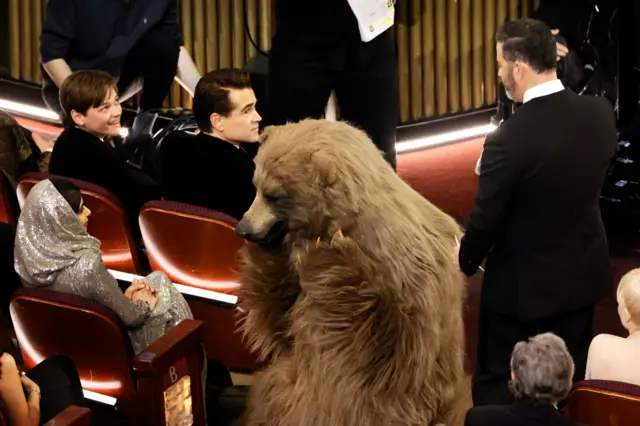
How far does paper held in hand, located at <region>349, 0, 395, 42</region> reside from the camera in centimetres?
379

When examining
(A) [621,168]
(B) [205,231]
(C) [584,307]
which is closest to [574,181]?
(C) [584,307]

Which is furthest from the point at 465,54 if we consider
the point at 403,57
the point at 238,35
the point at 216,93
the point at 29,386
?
the point at 29,386

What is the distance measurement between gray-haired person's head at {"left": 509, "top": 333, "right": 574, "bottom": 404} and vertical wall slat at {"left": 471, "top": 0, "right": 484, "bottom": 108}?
3212mm

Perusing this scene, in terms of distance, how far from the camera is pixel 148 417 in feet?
8.96

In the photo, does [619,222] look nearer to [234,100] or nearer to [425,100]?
[425,100]

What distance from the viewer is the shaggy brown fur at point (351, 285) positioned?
7.50ft

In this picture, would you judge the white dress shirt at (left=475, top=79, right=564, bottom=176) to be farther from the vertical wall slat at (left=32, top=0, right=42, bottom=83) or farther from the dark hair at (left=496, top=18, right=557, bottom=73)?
the vertical wall slat at (left=32, top=0, right=42, bottom=83)

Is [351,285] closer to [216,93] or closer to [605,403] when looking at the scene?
[605,403]

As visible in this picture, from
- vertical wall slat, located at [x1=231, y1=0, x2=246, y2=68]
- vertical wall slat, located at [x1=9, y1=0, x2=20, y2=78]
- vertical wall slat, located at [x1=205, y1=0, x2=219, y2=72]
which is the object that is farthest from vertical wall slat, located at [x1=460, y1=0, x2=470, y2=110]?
vertical wall slat, located at [x1=9, y1=0, x2=20, y2=78]

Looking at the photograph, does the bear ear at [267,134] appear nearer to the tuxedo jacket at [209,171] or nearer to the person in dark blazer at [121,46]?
the tuxedo jacket at [209,171]

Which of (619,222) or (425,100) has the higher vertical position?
(425,100)

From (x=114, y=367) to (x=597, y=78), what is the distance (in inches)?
115

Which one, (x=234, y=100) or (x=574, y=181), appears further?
(x=234, y=100)

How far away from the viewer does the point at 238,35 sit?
5.36m
